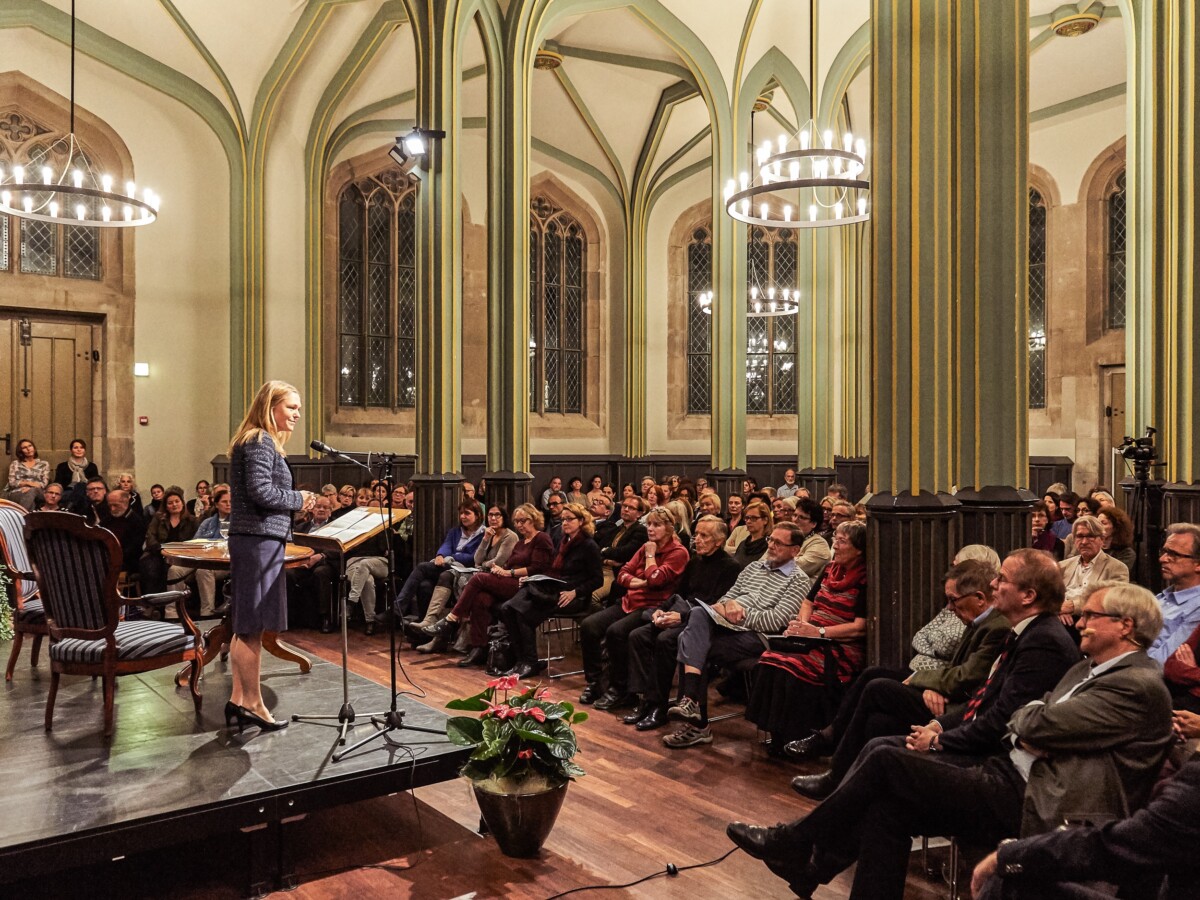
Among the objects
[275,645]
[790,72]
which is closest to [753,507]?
[275,645]

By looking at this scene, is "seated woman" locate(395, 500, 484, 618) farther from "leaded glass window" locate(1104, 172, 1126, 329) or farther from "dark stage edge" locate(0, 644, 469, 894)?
"leaded glass window" locate(1104, 172, 1126, 329)

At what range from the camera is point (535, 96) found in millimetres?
13508

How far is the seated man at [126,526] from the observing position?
822 cm

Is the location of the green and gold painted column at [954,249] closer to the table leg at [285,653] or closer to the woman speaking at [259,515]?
the woman speaking at [259,515]

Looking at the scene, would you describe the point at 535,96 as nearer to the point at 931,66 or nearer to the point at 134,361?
the point at 134,361

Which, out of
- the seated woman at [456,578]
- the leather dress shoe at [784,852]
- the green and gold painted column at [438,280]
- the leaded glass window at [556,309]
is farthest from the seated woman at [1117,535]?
the leaded glass window at [556,309]

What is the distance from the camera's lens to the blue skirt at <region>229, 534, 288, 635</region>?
3.79m

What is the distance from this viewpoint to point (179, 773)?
3.46m

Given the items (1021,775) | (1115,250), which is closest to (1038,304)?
(1115,250)

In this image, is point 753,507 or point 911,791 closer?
point 911,791

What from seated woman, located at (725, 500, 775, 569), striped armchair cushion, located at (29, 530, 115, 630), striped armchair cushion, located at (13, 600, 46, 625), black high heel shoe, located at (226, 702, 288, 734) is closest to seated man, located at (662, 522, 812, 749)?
seated woman, located at (725, 500, 775, 569)

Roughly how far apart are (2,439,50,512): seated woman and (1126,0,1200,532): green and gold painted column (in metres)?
9.81

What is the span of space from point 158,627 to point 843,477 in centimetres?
1114

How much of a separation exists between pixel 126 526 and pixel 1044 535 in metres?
7.36
